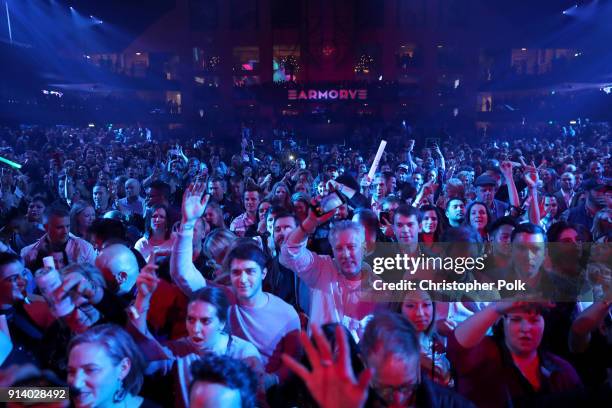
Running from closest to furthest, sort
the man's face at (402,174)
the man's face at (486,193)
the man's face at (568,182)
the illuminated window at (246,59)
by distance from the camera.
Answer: the man's face at (486,193)
the man's face at (568,182)
the man's face at (402,174)
the illuminated window at (246,59)

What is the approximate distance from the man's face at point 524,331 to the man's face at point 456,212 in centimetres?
280

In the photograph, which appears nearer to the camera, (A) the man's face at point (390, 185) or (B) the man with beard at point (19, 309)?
(B) the man with beard at point (19, 309)

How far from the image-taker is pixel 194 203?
3350mm

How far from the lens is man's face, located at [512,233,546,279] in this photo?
342 centimetres

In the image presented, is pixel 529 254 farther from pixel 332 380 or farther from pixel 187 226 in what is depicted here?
pixel 332 380

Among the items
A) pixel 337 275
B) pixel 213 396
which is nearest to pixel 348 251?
pixel 337 275

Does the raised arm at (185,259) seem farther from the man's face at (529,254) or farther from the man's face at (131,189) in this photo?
the man's face at (131,189)

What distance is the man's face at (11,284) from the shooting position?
309 cm

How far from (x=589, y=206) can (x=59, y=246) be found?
4.94 metres

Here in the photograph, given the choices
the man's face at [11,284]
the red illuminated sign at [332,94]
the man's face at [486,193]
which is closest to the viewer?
the man's face at [11,284]

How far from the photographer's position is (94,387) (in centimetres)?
218

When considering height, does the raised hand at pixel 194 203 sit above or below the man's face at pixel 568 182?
below

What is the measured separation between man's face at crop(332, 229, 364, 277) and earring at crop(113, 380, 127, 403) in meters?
1.51

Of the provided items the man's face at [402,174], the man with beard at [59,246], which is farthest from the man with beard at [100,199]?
the man's face at [402,174]
